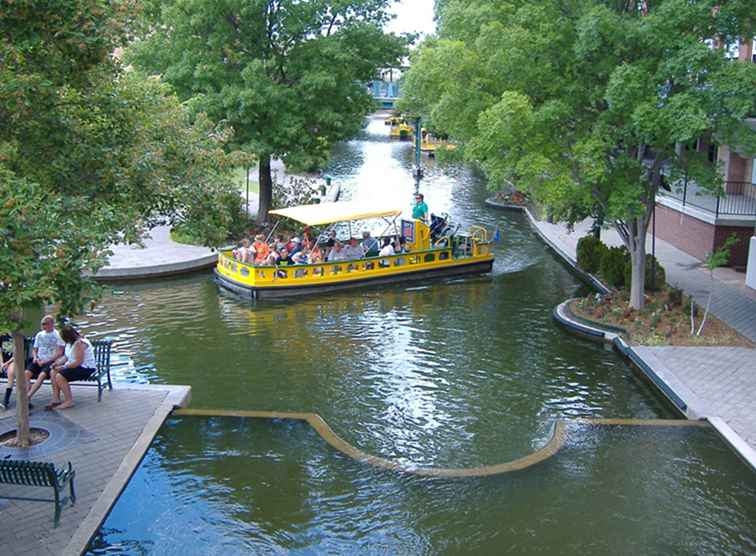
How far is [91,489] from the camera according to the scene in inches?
434

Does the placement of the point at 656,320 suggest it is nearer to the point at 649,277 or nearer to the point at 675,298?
the point at 675,298

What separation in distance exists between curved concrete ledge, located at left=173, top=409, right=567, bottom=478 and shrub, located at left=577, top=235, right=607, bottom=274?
1185 centimetres

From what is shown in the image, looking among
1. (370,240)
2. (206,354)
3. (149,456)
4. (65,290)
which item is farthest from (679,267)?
(65,290)

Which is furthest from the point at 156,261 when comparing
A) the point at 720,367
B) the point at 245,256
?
the point at 720,367

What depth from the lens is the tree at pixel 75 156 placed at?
8617mm

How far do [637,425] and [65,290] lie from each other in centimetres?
981

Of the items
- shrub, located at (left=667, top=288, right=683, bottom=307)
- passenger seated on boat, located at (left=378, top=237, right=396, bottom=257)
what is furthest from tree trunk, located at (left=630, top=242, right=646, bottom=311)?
passenger seated on boat, located at (left=378, top=237, right=396, bottom=257)

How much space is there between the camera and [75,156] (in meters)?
11.3

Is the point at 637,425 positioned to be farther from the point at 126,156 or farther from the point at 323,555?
the point at 126,156

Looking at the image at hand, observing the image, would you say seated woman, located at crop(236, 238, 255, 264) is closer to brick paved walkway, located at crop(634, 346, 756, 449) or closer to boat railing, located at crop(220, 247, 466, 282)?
boat railing, located at crop(220, 247, 466, 282)

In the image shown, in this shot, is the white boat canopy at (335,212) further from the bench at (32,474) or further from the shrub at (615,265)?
the bench at (32,474)

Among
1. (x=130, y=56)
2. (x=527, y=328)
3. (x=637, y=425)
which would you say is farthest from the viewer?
(x=130, y=56)

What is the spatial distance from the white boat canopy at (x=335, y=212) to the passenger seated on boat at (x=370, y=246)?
710 mm

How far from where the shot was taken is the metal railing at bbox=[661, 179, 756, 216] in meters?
25.2
